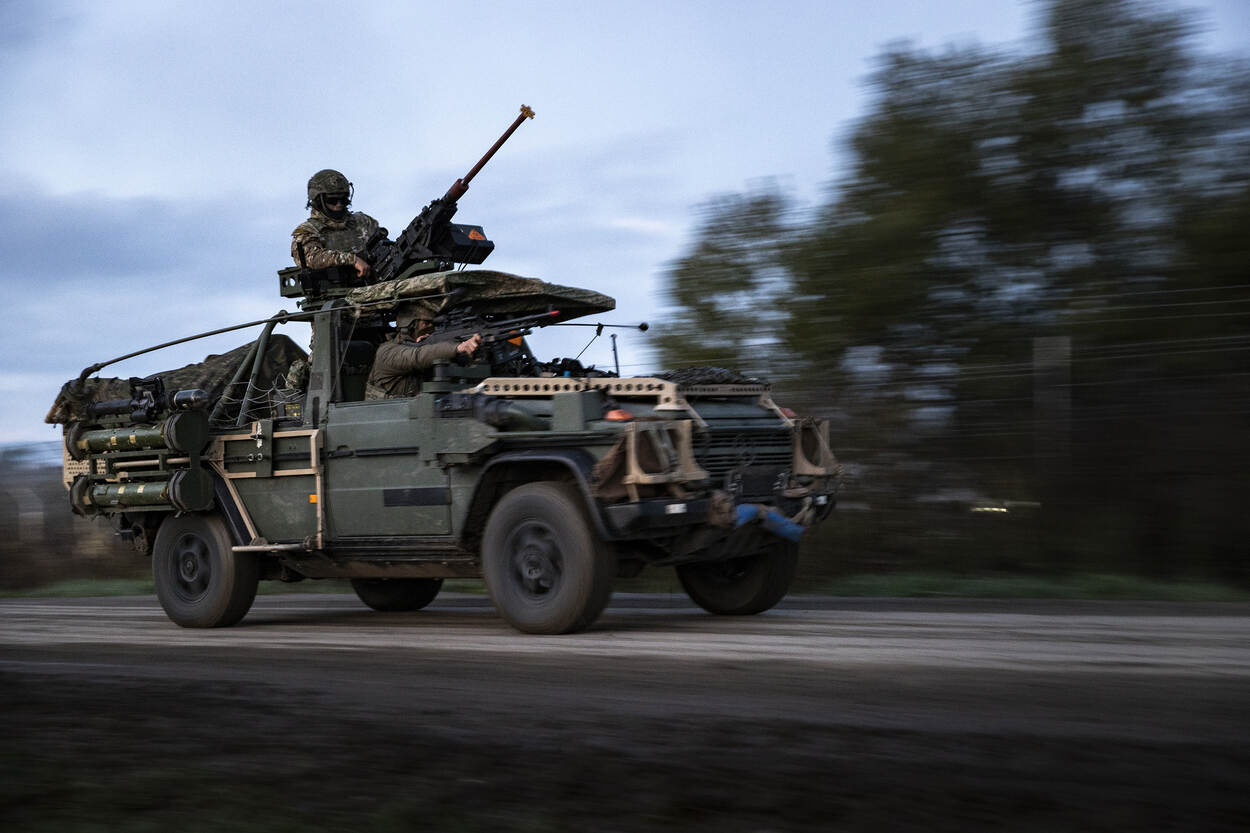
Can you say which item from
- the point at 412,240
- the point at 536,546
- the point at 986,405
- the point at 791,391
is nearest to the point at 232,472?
the point at 412,240

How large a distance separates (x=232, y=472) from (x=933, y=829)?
26.1 feet

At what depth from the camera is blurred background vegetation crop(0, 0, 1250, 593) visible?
12133mm

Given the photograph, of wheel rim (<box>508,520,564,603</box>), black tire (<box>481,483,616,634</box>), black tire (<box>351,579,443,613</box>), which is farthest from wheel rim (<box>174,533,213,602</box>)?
Answer: wheel rim (<box>508,520,564,603</box>)

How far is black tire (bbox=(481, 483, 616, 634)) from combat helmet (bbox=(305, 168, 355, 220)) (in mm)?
3767

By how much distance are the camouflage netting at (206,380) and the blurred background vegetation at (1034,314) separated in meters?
5.44

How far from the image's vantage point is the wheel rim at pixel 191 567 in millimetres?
10984

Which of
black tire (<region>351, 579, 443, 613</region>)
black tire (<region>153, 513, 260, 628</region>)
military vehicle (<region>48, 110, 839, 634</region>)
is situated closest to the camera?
military vehicle (<region>48, 110, 839, 634</region>)

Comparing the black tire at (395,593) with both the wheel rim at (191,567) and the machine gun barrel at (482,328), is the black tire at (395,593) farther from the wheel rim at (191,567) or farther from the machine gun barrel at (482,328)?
the machine gun barrel at (482,328)

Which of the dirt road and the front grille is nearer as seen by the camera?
the dirt road

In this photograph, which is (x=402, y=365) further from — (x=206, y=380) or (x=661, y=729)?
(x=661, y=729)

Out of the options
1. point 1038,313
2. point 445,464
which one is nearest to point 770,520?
point 445,464

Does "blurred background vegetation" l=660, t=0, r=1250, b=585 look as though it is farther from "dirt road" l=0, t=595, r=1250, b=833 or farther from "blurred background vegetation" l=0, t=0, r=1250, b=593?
"dirt road" l=0, t=595, r=1250, b=833

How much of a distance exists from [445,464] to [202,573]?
2937 mm

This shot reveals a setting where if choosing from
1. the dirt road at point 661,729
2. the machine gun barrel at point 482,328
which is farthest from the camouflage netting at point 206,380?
the dirt road at point 661,729
